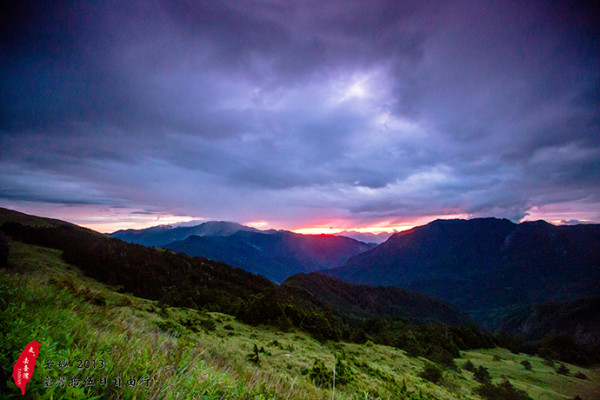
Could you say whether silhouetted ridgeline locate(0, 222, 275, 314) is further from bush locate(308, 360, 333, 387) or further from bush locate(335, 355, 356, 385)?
bush locate(308, 360, 333, 387)

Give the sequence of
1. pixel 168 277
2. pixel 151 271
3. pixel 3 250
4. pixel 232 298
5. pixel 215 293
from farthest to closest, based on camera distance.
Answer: pixel 168 277 < pixel 151 271 < pixel 215 293 < pixel 232 298 < pixel 3 250

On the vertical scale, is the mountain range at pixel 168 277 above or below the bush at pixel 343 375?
below

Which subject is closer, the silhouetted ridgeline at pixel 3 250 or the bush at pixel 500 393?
the bush at pixel 500 393

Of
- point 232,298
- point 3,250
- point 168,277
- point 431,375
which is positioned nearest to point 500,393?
point 431,375

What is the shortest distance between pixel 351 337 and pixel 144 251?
76.6m

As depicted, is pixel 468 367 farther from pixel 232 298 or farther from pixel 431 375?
pixel 232 298

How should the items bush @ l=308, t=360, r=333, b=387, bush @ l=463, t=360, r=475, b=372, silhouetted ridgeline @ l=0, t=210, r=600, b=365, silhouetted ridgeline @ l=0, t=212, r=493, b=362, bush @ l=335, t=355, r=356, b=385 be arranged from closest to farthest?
bush @ l=308, t=360, r=333, b=387, bush @ l=335, t=355, r=356, b=385, silhouetted ridgeline @ l=0, t=212, r=493, b=362, silhouetted ridgeline @ l=0, t=210, r=600, b=365, bush @ l=463, t=360, r=475, b=372

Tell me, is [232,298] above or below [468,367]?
below

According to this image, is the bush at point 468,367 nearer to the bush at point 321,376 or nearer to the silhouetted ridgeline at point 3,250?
the bush at point 321,376

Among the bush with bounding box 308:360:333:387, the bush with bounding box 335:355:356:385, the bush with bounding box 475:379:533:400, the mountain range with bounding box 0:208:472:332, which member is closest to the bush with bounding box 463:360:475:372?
the bush with bounding box 475:379:533:400

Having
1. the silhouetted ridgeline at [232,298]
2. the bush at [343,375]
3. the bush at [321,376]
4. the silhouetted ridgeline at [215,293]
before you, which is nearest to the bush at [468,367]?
the silhouetted ridgeline at [232,298]

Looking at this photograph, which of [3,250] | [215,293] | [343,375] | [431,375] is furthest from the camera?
[215,293]

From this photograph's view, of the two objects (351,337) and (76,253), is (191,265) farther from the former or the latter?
(351,337)

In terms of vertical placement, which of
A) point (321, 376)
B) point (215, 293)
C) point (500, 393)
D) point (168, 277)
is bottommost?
point (168, 277)
